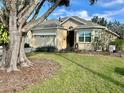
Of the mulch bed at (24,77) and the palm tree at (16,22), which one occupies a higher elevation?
the palm tree at (16,22)

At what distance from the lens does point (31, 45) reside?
3884 centimetres

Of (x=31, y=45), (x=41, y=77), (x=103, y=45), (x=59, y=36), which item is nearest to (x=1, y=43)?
(x=41, y=77)

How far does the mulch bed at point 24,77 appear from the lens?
31.9ft

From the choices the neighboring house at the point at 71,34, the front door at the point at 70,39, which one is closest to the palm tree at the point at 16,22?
the neighboring house at the point at 71,34

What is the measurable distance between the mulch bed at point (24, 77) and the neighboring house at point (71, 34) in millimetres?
18867

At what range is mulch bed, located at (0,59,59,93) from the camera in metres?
9.71

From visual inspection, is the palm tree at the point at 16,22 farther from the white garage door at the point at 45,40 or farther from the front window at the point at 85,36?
the white garage door at the point at 45,40

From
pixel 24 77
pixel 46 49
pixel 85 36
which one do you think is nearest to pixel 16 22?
pixel 24 77

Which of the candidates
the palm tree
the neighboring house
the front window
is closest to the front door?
the neighboring house

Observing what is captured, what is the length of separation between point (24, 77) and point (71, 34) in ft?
82.9

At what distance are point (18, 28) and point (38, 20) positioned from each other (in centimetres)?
151

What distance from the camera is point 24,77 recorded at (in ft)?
36.5

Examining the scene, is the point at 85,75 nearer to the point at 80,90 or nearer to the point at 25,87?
the point at 80,90

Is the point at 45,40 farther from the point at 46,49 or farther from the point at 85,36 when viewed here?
the point at 85,36
